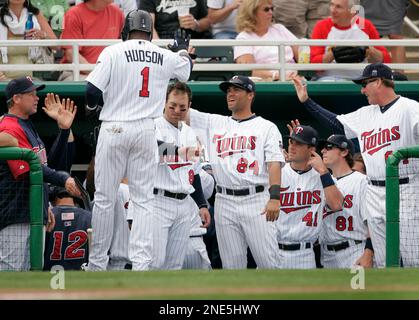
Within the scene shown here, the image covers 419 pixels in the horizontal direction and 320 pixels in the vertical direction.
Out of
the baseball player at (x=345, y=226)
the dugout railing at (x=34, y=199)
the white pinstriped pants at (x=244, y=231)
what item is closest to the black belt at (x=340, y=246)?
the baseball player at (x=345, y=226)

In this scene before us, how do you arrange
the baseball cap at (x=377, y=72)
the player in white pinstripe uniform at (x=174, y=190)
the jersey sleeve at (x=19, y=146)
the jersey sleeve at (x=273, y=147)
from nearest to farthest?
1. the jersey sleeve at (x=19, y=146)
2. the player in white pinstripe uniform at (x=174, y=190)
3. the jersey sleeve at (x=273, y=147)
4. the baseball cap at (x=377, y=72)

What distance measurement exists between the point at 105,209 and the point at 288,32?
13.5ft

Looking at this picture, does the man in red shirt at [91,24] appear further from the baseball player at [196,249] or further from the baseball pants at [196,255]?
the baseball pants at [196,255]

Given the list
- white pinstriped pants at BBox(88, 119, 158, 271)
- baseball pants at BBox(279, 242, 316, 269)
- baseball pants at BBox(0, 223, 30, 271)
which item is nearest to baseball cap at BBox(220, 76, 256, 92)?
white pinstriped pants at BBox(88, 119, 158, 271)

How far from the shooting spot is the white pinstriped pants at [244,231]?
34.3 feet

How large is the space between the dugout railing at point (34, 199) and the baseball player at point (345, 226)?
2691 millimetres

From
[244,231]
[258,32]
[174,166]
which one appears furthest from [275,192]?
[258,32]

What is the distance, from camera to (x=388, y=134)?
10.4 m

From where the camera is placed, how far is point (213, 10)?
1343 cm

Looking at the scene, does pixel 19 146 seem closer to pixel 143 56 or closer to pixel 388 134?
pixel 143 56

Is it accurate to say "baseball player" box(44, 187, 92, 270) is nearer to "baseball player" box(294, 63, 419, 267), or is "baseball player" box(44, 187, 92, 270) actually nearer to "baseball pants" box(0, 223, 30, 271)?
"baseball pants" box(0, 223, 30, 271)

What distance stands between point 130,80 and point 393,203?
228 centimetres

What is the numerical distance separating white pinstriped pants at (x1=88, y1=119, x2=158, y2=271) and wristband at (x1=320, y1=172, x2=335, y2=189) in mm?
1656

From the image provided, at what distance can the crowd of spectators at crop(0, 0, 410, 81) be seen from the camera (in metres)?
12.7
